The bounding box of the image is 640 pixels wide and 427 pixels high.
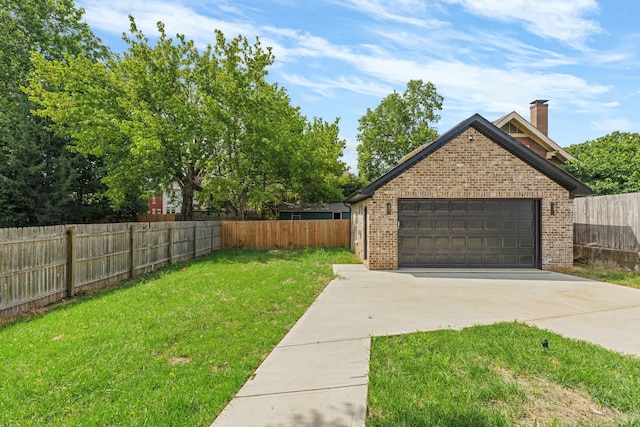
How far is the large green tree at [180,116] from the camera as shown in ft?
55.8

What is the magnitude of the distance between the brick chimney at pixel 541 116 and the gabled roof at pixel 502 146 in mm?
15680

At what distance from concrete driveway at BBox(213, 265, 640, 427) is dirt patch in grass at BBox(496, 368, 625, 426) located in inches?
53.9

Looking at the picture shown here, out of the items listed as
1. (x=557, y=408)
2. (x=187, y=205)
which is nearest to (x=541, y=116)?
(x=187, y=205)

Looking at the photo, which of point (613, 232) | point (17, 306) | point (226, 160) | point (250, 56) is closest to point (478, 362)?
A: point (17, 306)

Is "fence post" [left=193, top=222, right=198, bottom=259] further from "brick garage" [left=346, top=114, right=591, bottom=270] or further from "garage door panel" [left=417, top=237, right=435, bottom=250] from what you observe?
"garage door panel" [left=417, top=237, right=435, bottom=250]

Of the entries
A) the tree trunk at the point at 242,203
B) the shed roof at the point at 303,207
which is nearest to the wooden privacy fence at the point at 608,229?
the tree trunk at the point at 242,203

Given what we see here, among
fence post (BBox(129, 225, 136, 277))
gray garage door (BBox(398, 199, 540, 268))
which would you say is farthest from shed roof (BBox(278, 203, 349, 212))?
fence post (BBox(129, 225, 136, 277))

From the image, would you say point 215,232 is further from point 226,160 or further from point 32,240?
point 32,240

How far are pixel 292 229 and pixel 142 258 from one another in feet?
26.9

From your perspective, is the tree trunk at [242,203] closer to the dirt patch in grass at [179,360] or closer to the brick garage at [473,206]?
the brick garage at [473,206]

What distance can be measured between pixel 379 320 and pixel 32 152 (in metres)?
18.9

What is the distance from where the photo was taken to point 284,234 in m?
18.0

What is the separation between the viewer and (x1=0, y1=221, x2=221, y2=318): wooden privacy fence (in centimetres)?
620

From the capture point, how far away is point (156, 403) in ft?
10.2
